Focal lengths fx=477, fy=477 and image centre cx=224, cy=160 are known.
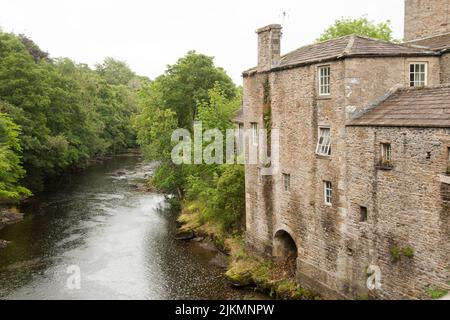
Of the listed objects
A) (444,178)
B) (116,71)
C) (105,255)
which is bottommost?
(105,255)

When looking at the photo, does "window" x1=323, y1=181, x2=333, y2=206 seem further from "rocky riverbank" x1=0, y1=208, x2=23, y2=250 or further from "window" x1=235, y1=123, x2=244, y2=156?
"rocky riverbank" x1=0, y1=208, x2=23, y2=250

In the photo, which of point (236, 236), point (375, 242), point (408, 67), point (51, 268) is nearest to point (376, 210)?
point (375, 242)

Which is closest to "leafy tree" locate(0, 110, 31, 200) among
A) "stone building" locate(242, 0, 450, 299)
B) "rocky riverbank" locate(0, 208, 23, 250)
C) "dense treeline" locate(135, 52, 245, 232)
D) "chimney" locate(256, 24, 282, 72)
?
"rocky riverbank" locate(0, 208, 23, 250)

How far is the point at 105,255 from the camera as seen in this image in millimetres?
27531

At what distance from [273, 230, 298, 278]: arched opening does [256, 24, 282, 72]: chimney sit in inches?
306

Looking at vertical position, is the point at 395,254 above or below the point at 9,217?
above

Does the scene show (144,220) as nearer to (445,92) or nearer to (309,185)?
(309,185)

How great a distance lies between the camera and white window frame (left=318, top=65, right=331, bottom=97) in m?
18.0

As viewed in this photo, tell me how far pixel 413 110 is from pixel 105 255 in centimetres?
1916

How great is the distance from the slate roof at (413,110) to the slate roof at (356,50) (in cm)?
156

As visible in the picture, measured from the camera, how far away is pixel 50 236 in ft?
101

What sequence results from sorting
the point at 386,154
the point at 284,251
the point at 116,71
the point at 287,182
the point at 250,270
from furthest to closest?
the point at 116,71, the point at 250,270, the point at 284,251, the point at 287,182, the point at 386,154

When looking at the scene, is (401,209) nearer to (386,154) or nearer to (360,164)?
(386,154)

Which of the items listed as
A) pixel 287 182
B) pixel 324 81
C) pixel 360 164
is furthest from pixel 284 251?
pixel 324 81
